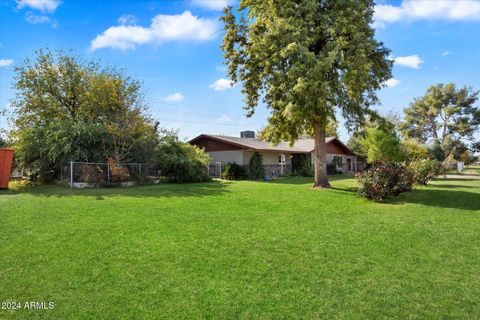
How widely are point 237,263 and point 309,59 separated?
10.8 metres

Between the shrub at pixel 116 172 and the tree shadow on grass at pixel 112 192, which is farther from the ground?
the shrub at pixel 116 172

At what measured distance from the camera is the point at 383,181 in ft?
38.6

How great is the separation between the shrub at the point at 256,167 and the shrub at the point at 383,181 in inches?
520

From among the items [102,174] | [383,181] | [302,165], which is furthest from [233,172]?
[383,181]

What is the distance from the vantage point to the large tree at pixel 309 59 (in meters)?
14.0

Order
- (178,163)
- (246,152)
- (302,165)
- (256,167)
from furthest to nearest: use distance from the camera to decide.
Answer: (302,165)
(246,152)
(256,167)
(178,163)

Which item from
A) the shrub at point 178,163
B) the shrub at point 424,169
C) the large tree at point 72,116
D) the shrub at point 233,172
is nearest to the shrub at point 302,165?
the shrub at point 233,172

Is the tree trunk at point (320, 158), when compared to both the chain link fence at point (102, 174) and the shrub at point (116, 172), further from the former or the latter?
the shrub at point (116, 172)

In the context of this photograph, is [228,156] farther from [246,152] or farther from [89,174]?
[89,174]

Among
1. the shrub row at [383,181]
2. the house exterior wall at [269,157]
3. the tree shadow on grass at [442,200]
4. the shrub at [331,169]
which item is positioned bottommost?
the tree shadow on grass at [442,200]

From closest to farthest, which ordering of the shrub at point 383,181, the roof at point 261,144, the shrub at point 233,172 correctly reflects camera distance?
the shrub at point 383,181
the shrub at point 233,172
the roof at point 261,144

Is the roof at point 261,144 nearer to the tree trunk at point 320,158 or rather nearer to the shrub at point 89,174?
the tree trunk at point 320,158

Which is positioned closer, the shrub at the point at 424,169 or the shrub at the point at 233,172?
the shrub at the point at 424,169

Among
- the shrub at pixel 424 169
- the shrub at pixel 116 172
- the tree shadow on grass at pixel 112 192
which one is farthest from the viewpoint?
the shrub at pixel 424 169
